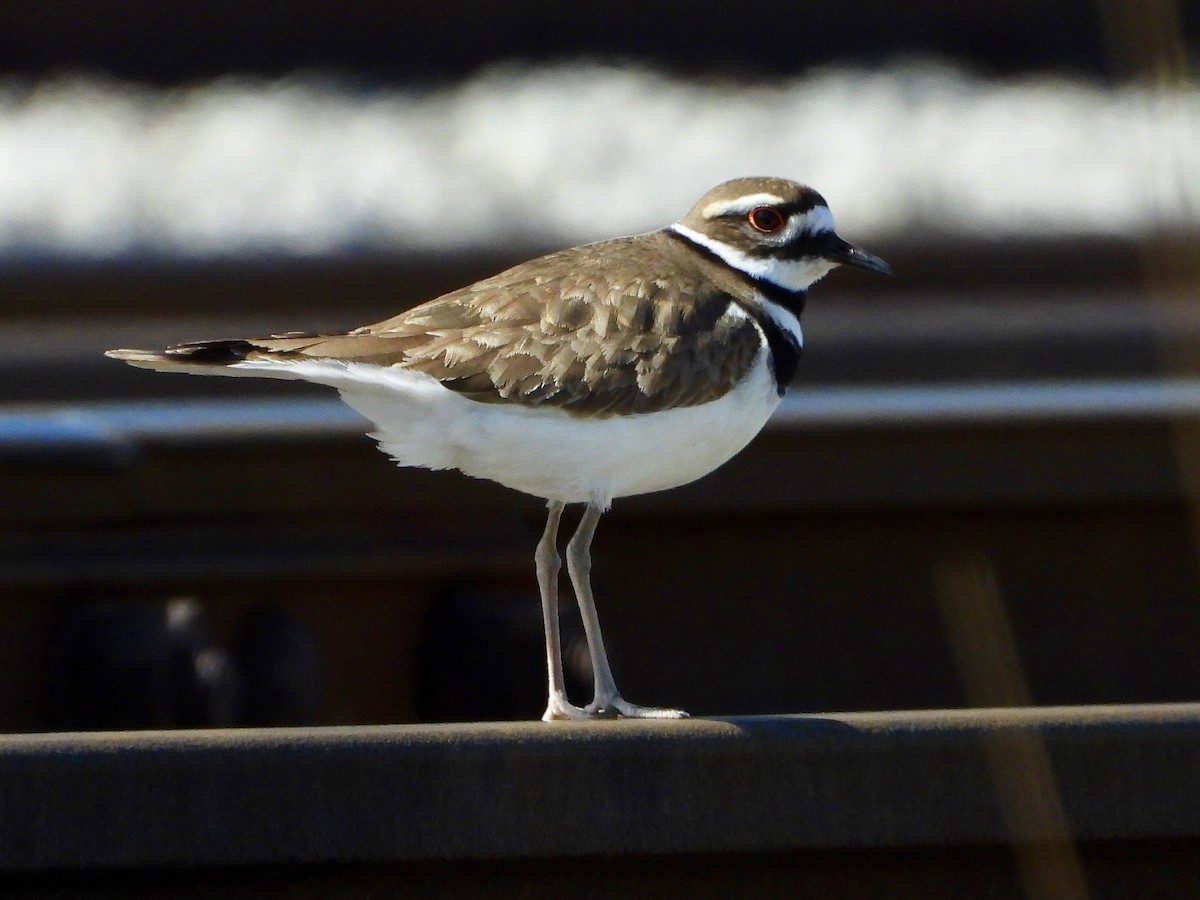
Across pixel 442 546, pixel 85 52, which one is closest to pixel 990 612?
pixel 442 546

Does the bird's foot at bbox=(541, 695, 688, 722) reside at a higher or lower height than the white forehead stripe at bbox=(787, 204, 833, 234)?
lower

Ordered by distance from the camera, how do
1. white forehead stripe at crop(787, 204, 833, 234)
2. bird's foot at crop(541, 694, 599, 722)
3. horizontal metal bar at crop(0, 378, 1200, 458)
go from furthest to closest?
horizontal metal bar at crop(0, 378, 1200, 458) < white forehead stripe at crop(787, 204, 833, 234) < bird's foot at crop(541, 694, 599, 722)

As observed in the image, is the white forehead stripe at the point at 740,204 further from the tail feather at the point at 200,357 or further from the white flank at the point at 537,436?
the tail feather at the point at 200,357

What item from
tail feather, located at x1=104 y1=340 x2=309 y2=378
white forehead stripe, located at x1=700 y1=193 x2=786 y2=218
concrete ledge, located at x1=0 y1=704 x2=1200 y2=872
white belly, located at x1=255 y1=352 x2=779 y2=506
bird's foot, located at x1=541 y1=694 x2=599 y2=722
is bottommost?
bird's foot, located at x1=541 y1=694 x2=599 y2=722

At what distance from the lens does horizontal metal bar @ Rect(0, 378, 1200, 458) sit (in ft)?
19.6

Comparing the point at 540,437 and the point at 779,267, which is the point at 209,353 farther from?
the point at 779,267

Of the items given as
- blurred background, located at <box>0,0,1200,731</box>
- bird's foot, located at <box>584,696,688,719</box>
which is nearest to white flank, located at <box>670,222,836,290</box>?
bird's foot, located at <box>584,696,688,719</box>

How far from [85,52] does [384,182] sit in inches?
42.5

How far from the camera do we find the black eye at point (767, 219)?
3.99 m

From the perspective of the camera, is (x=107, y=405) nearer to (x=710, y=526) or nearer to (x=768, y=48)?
(x=710, y=526)

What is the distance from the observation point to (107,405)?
20.2 ft

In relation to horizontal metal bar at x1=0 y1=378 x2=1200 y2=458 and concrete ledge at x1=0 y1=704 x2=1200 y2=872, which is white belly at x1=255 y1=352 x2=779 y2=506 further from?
horizontal metal bar at x1=0 y1=378 x2=1200 y2=458

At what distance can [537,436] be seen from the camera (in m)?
3.56

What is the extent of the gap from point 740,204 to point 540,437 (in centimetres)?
80
